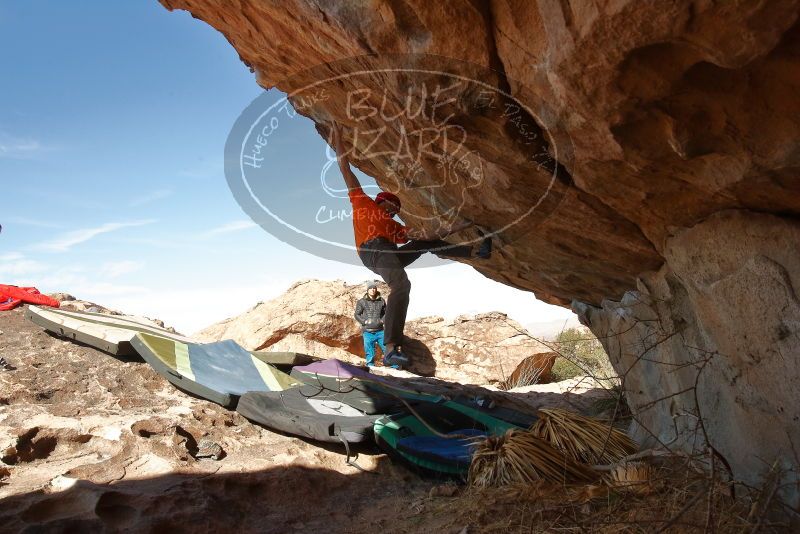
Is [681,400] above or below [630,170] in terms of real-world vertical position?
below

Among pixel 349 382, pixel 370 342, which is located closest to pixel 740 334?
pixel 349 382

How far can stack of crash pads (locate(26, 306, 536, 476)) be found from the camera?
439 centimetres

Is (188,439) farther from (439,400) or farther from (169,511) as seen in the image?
(439,400)

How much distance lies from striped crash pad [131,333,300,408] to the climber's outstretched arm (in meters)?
2.30

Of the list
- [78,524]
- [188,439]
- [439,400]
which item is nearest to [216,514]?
[78,524]

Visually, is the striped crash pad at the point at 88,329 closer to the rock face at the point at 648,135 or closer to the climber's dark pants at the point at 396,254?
the climber's dark pants at the point at 396,254

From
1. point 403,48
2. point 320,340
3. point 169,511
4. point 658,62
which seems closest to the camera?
point 658,62

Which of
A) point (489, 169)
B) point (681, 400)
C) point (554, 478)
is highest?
point (489, 169)

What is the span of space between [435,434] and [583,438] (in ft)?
4.81

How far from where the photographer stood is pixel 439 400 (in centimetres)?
539

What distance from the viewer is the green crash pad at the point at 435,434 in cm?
403

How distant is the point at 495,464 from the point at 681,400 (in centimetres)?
125

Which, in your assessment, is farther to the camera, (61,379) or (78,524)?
(61,379)

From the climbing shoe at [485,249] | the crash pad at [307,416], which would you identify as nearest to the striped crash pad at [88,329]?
the crash pad at [307,416]
